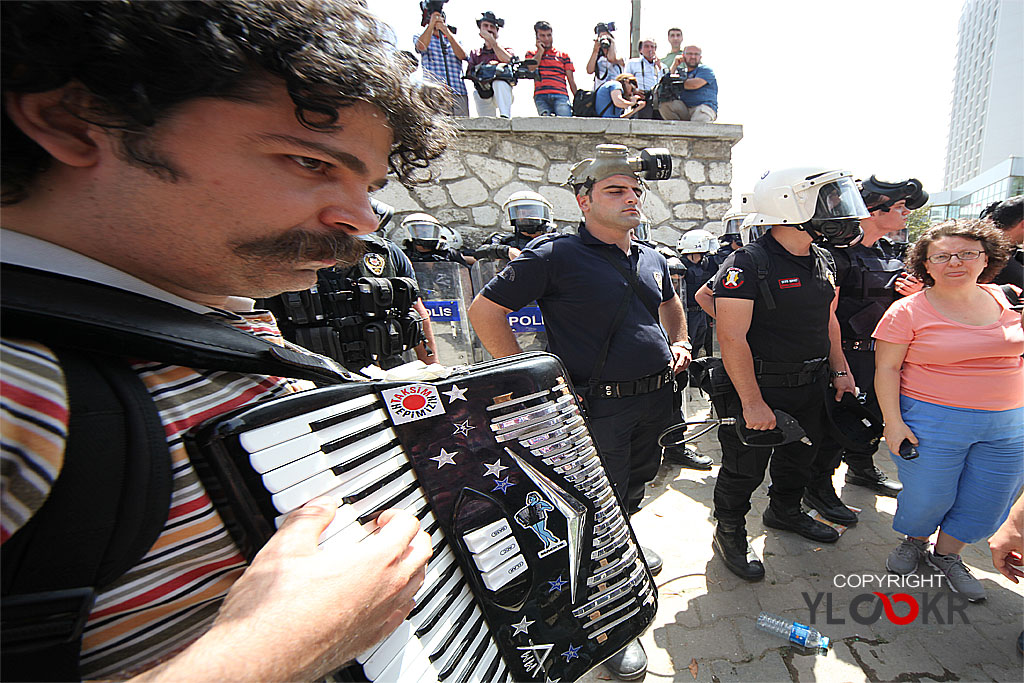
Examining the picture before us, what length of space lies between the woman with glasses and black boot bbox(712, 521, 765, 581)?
0.84 metres

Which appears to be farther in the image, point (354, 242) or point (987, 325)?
point (987, 325)

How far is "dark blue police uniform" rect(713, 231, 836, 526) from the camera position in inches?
91.1

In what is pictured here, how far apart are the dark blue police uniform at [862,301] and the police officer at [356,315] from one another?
3392 mm

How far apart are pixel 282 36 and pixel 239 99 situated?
0.49 ft

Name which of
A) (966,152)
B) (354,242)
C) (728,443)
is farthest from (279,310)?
(966,152)

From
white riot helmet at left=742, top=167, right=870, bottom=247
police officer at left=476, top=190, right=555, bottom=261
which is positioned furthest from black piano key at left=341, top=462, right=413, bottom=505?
police officer at left=476, top=190, right=555, bottom=261

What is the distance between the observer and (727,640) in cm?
204

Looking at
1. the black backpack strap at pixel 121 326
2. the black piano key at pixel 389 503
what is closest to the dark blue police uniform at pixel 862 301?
the black piano key at pixel 389 503

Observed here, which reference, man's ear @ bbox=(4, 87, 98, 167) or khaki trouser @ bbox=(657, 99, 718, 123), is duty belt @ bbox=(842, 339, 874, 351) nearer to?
man's ear @ bbox=(4, 87, 98, 167)

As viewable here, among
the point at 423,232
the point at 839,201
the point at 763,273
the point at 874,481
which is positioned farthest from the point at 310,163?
the point at 874,481

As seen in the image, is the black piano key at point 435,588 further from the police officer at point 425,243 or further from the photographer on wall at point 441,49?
the photographer on wall at point 441,49

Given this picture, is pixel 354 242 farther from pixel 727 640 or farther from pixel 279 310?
pixel 727 640

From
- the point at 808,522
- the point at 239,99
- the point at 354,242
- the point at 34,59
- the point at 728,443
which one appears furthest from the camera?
the point at 808,522

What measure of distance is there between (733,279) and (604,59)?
750 centimetres
